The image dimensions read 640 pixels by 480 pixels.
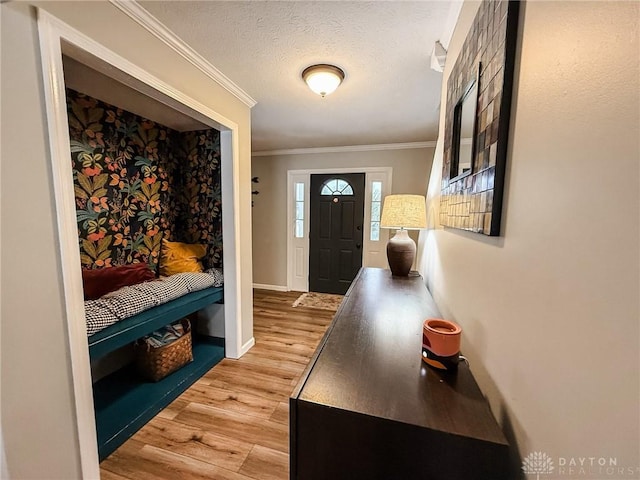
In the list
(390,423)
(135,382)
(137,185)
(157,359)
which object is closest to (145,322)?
(157,359)

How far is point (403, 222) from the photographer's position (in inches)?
73.2

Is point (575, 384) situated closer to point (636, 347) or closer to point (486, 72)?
point (636, 347)

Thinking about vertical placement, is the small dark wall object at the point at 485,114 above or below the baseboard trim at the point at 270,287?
above

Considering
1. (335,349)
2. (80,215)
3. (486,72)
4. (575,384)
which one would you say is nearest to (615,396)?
(575,384)

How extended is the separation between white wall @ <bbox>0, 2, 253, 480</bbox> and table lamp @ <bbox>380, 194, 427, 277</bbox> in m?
1.74

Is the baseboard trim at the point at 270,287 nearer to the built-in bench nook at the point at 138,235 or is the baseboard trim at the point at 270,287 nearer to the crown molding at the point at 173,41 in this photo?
the built-in bench nook at the point at 138,235

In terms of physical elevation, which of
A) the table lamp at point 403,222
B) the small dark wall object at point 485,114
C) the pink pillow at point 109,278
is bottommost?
Answer: the pink pillow at point 109,278

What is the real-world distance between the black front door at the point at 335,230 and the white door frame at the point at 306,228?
7 centimetres

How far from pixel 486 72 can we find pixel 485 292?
2.29 feet

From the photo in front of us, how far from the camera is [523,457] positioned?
0.61 meters

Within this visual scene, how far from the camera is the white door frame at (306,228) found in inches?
159

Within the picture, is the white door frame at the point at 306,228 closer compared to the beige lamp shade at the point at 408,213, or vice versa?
the beige lamp shade at the point at 408,213

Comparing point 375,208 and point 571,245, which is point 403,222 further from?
point 375,208

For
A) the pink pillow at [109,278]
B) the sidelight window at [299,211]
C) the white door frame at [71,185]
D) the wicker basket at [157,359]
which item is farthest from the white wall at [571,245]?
the sidelight window at [299,211]
